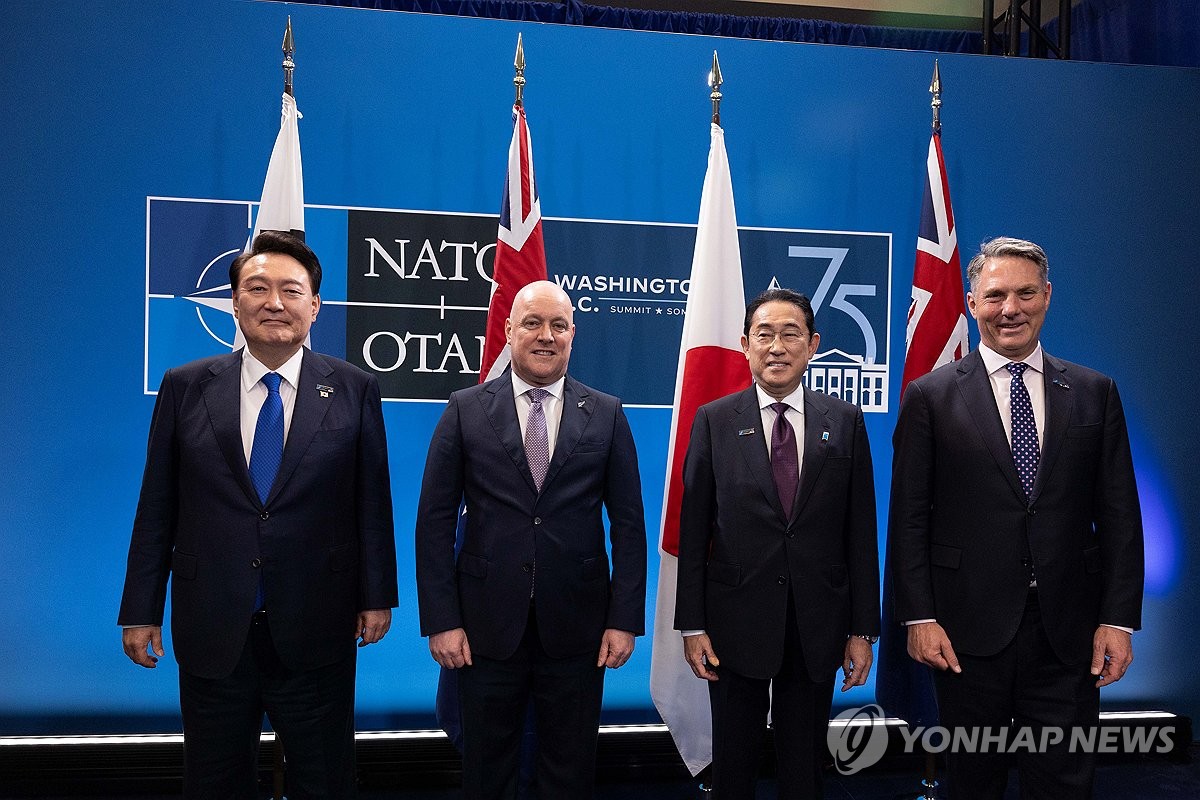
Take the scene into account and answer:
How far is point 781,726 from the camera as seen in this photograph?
241 cm

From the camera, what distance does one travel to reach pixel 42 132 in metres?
3.38

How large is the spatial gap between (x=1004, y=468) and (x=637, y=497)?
38.9 inches

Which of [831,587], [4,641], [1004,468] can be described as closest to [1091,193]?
[1004,468]

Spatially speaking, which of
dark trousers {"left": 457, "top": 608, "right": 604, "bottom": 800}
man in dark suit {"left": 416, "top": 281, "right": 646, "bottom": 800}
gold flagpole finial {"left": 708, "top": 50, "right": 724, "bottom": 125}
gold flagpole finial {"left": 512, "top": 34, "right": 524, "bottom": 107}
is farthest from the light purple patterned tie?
gold flagpole finial {"left": 708, "top": 50, "right": 724, "bottom": 125}

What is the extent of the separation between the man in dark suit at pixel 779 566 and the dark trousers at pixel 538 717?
34cm

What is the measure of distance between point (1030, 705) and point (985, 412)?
79cm

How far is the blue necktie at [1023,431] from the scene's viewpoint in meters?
2.33

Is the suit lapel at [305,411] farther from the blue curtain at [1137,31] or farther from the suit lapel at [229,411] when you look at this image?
the blue curtain at [1137,31]

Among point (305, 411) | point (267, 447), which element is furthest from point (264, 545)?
point (305, 411)

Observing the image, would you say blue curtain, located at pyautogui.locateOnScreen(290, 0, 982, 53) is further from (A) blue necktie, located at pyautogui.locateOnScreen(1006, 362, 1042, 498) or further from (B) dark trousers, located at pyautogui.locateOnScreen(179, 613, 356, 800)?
(B) dark trousers, located at pyautogui.locateOnScreen(179, 613, 356, 800)

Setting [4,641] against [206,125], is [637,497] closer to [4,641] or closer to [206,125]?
[206,125]

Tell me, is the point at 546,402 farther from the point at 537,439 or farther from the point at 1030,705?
the point at 1030,705

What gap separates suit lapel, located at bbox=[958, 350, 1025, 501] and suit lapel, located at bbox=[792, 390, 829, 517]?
39cm

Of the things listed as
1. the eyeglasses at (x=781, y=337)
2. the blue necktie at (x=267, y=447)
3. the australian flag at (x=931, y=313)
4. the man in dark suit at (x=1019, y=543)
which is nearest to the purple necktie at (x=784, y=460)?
the eyeglasses at (x=781, y=337)
